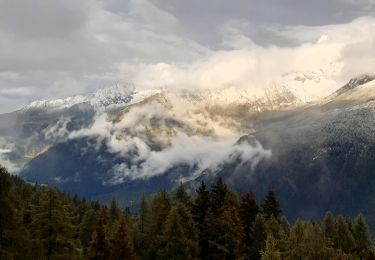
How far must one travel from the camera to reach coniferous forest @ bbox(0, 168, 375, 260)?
4691 centimetres

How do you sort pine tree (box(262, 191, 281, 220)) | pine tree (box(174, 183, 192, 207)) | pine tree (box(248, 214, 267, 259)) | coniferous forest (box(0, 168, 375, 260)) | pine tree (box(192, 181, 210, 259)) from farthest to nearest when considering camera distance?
pine tree (box(262, 191, 281, 220)) < pine tree (box(174, 183, 192, 207)) < pine tree (box(248, 214, 267, 259)) < pine tree (box(192, 181, 210, 259)) < coniferous forest (box(0, 168, 375, 260))

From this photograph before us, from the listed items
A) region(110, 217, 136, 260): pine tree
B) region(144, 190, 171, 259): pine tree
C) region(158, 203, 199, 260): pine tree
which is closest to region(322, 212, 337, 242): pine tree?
region(144, 190, 171, 259): pine tree

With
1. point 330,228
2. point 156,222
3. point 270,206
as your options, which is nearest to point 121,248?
point 156,222

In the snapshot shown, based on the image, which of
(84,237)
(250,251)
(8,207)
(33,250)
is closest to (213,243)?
(250,251)

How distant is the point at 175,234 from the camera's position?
2815 inches

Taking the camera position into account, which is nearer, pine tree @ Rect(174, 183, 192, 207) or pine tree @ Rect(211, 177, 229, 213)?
pine tree @ Rect(211, 177, 229, 213)

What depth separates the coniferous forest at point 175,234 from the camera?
46.9m

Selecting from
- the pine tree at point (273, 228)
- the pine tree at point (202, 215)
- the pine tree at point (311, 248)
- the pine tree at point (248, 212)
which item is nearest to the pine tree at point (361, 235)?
the pine tree at point (273, 228)

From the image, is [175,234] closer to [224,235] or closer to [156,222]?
[224,235]

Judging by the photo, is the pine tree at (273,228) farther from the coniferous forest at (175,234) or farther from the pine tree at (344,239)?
the pine tree at (344,239)

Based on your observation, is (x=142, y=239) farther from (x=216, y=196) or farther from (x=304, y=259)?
(x=304, y=259)

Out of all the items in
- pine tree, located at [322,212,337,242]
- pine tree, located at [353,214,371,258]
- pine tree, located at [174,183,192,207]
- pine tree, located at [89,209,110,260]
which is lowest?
pine tree, located at [353,214,371,258]

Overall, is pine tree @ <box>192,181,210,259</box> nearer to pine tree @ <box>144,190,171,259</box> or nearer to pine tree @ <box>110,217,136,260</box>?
pine tree @ <box>144,190,171,259</box>

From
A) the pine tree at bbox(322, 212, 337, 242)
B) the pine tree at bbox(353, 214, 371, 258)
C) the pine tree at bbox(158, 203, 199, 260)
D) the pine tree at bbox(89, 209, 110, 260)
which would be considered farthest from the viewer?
the pine tree at bbox(353, 214, 371, 258)
